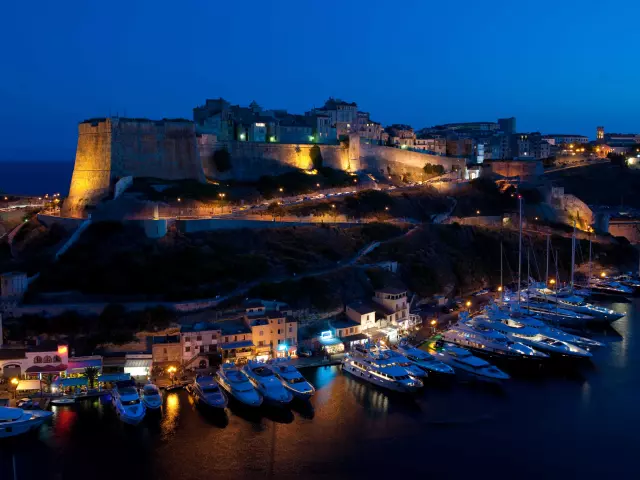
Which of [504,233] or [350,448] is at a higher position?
[504,233]

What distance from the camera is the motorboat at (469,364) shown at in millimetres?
23734

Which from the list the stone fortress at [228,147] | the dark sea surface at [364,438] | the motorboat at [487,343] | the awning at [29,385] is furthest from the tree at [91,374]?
the motorboat at [487,343]

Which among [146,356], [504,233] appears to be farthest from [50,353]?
[504,233]

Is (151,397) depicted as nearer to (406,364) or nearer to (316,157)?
(406,364)

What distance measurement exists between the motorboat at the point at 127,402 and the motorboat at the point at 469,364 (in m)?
11.6

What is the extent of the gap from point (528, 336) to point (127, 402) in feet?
54.9

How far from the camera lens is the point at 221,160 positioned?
41.2 meters

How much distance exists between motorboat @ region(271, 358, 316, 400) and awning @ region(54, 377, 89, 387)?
6469 millimetres

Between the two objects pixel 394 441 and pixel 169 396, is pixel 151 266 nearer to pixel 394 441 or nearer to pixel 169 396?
pixel 169 396

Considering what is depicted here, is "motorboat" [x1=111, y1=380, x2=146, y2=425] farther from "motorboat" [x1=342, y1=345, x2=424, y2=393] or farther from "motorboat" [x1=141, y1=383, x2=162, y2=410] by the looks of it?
"motorboat" [x1=342, y1=345, x2=424, y2=393]

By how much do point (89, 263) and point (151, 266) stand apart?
2662mm

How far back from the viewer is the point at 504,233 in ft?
139

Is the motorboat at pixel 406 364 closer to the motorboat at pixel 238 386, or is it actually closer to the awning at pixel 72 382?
the motorboat at pixel 238 386

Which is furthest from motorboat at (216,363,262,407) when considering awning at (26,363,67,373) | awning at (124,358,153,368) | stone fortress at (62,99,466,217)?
stone fortress at (62,99,466,217)
